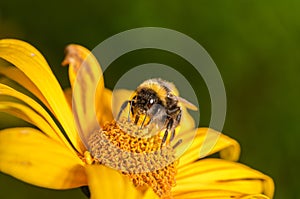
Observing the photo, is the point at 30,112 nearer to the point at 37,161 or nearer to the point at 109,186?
the point at 37,161

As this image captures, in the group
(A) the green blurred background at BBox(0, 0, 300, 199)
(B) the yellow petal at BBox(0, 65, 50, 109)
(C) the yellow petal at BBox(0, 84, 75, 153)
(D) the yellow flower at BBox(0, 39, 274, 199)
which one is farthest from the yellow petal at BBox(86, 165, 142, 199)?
(A) the green blurred background at BBox(0, 0, 300, 199)

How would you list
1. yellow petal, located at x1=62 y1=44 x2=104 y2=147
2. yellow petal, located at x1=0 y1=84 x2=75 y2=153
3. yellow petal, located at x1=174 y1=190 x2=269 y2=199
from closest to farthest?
1. yellow petal, located at x1=0 y1=84 x2=75 y2=153
2. yellow petal, located at x1=174 y1=190 x2=269 y2=199
3. yellow petal, located at x1=62 y1=44 x2=104 y2=147

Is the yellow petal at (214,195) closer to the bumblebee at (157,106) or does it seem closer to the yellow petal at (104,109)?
the bumblebee at (157,106)

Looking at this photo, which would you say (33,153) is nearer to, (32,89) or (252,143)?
(32,89)

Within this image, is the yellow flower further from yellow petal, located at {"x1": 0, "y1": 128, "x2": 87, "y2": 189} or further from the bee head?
the bee head

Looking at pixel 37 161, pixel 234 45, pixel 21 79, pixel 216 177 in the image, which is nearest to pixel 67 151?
pixel 37 161

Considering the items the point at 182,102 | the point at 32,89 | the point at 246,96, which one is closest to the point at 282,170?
the point at 246,96
